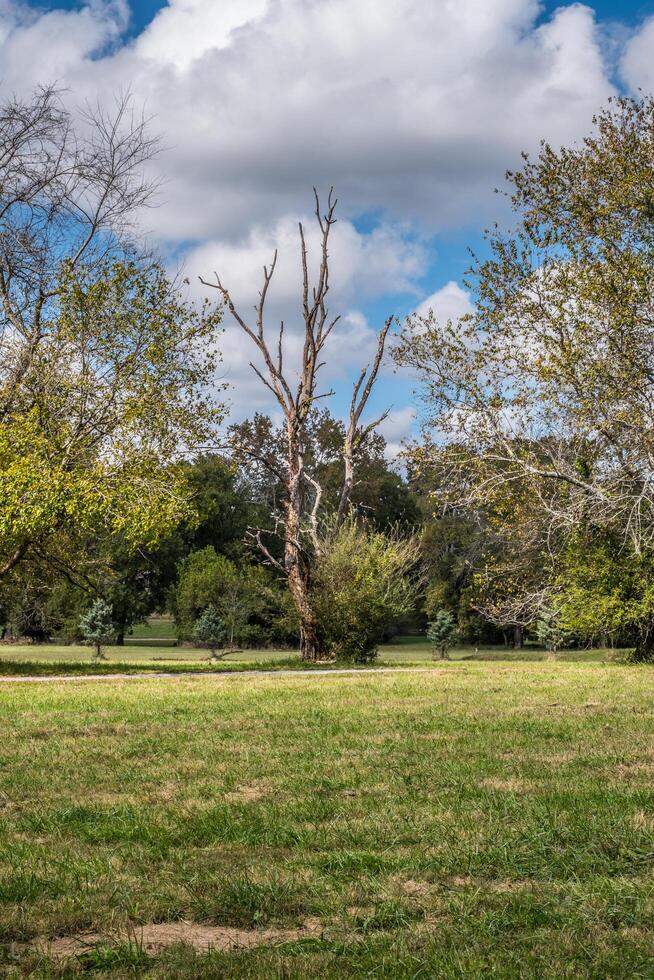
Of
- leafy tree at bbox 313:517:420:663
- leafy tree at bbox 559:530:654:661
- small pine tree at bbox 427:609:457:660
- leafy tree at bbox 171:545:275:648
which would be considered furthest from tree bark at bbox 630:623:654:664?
leafy tree at bbox 171:545:275:648

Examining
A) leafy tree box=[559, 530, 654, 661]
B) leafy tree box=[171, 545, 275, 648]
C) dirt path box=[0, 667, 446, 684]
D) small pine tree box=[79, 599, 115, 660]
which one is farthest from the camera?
leafy tree box=[171, 545, 275, 648]

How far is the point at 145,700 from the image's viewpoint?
14.7 meters

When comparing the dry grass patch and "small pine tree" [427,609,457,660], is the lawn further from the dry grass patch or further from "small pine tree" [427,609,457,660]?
"small pine tree" [427,609,457,660]

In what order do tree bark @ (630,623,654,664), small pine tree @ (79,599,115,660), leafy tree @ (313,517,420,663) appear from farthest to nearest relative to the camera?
small pine tree @ (79,599,115,660)
tree bark @ (630,623,654,664)
leafy tree @ (313,517,420,663)

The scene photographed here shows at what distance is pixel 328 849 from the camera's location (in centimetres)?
577

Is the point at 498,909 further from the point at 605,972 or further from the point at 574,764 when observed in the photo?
the point at 574,764

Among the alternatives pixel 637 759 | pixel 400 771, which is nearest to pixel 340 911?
pixel 400 771

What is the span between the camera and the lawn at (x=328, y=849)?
4.12 m

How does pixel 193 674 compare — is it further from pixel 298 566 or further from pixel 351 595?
pixel 298 566

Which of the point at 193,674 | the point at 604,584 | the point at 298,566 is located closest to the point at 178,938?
the point at 193,674

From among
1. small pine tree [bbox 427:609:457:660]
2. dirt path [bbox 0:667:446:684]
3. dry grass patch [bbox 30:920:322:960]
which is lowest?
dirt path [bbox 0:667:446:684]

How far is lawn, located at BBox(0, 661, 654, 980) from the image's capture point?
162 inches

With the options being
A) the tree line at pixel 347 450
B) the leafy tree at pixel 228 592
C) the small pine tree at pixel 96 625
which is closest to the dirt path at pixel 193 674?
the tree line at pixel 347 450

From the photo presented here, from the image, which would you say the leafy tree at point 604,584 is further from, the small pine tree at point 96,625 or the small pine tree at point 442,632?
the small pine tree at point 96,625
